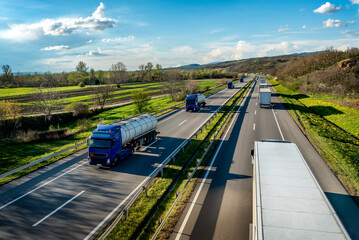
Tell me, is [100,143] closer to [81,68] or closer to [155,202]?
[155,202]

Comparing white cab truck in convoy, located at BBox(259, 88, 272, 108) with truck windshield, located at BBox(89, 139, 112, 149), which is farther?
white cab truck in convoy, located at BBox(259, 88, 272, 108)

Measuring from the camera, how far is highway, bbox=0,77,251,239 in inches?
365

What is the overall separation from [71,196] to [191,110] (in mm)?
26691

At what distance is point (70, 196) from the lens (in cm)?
1180

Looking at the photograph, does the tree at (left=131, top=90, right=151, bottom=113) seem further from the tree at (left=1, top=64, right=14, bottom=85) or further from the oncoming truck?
the tree at (left=1, top=64, right=14, bottom=85)

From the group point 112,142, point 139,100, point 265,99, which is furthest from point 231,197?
point 265,99

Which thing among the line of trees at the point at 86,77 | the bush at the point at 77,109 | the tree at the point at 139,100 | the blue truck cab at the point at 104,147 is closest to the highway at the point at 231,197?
the blue truck cab at the point at 104,147

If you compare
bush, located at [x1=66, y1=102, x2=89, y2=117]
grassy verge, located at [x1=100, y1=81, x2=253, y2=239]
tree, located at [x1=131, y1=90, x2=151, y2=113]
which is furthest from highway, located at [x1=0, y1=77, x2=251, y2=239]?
bush, located at [x1=66, y1=102, x2=89, y2=117]

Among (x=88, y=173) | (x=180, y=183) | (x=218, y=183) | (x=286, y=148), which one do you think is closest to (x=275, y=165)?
(x=286, y=148)

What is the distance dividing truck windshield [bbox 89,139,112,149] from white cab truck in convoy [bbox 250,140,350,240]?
34.1ft

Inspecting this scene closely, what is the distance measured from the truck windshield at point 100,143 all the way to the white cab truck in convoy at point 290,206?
10.4 metres

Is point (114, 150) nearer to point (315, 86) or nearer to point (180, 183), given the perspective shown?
Answer: point (180, 183)

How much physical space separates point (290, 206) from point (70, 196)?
11453 mm

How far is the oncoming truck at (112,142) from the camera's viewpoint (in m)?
14.9
